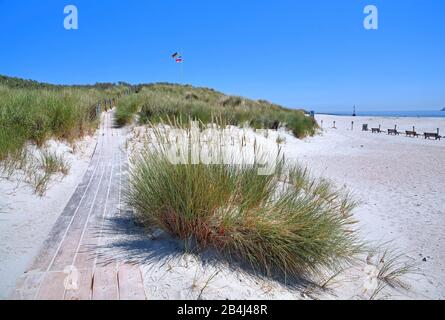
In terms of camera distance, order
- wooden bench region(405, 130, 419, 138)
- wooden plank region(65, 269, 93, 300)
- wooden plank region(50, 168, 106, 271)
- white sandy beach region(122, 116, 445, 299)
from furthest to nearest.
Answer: wooden bench region(405, 130, 419, 138), wooden plank region(50, 168, 106, 271), white sandy beach region(122, 116, 445, 299), wooden plank region(65, 269, 93, 300)

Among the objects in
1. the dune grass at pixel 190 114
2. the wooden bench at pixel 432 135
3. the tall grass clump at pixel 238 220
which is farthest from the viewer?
the wooden bench at pixel 432 135

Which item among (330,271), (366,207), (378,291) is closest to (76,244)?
(330,271)

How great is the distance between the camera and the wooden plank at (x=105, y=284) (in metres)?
2.12

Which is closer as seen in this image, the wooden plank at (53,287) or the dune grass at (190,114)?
the wooden plank at (53,287)

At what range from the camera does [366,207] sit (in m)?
6.06

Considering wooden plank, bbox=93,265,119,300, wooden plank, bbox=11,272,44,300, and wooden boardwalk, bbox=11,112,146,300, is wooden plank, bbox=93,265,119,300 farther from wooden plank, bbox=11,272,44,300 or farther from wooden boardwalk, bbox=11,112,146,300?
wooden plank, bbox=11,272,44,300

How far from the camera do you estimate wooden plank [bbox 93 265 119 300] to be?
6.95 ft

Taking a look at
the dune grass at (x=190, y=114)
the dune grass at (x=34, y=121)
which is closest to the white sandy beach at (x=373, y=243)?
the dune grass at (x=34, y=121)

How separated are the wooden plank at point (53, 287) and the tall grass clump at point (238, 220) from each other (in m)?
1.03

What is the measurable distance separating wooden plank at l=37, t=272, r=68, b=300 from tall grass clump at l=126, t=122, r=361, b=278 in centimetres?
103

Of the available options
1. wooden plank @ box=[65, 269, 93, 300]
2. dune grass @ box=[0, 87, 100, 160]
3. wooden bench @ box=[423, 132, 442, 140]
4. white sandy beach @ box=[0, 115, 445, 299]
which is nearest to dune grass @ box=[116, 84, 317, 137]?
dune grass @ box=[0, 87, 100, 160]

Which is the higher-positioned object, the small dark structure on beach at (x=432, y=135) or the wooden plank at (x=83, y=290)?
the small dark structure on beach at (x=432, y=135)

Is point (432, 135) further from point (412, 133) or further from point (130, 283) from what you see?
point (130, 283)

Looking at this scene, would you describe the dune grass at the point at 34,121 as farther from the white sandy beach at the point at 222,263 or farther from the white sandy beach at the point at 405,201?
the white sandy beach at the point at 405,201
